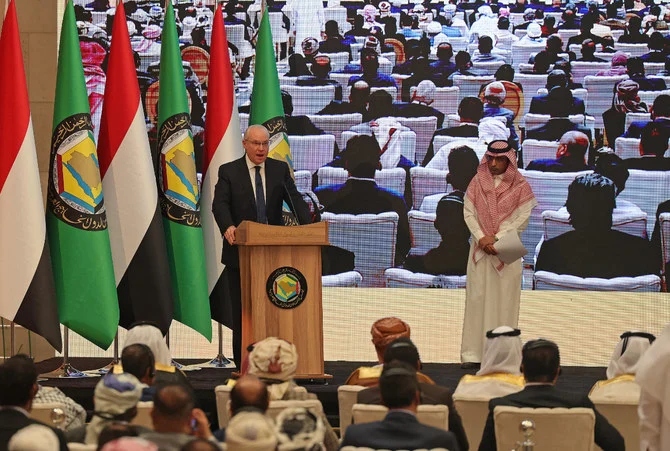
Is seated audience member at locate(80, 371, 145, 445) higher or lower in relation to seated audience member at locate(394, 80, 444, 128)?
lower

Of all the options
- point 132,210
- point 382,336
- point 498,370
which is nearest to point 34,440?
point 382,336

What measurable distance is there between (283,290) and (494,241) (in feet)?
6.72

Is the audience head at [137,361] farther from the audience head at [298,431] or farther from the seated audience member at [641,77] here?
the seated audience member at [641,77]

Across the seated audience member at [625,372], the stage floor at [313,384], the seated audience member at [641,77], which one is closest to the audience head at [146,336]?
the stage floor at [313,384]

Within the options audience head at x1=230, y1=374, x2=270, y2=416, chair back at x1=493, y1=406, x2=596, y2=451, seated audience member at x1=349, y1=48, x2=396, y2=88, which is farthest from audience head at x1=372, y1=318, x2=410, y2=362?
seated audience member at x1=349, y1=48, x2=396, y2=88

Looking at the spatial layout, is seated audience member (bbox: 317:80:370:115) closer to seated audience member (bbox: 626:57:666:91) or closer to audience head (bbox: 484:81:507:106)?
audience head (bbox: 484:81:507:106)

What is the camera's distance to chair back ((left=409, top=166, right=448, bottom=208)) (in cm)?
959

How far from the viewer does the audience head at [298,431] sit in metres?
3.47

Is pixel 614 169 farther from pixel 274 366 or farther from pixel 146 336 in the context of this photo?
pixel 274 366

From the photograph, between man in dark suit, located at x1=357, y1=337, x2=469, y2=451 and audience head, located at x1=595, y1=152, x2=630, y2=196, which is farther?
audience head, located at x1=595, y1=152, x2=630, y2=196

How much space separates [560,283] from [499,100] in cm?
153

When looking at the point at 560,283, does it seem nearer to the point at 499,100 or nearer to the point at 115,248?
the point at 499,100

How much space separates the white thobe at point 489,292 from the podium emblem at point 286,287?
1945mm

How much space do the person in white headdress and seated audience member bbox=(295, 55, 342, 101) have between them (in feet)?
0.56
